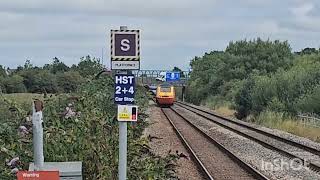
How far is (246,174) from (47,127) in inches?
329

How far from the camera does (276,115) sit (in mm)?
47875

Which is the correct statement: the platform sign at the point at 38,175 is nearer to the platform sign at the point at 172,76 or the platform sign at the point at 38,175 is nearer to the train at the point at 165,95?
the train at the point at 165,95

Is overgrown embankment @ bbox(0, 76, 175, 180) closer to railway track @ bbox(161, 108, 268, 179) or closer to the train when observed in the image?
railway track @ bbox(161, 108, 268, 179)

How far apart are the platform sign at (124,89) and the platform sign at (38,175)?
4.85ft

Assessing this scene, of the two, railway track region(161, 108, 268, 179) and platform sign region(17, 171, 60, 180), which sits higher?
platform sign region(17, 171, 60, 180)

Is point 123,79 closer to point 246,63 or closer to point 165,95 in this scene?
point 165,95

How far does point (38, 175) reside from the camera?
807cm

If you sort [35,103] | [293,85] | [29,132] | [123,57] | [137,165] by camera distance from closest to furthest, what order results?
[35,103] → [123,57] → [29,132] → [137,165] → [293,85]

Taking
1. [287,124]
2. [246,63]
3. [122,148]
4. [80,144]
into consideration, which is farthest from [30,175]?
[246,63]

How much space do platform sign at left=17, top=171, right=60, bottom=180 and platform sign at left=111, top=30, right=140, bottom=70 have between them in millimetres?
1725

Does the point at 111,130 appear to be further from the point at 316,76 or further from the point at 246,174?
the point at 316,76

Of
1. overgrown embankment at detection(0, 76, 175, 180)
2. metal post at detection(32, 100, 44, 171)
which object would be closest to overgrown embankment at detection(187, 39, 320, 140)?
overgrown embankment at detection(0, 76, 175, 180)

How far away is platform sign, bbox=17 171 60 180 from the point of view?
26.3ft

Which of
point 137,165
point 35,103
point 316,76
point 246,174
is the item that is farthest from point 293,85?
point 35,103
